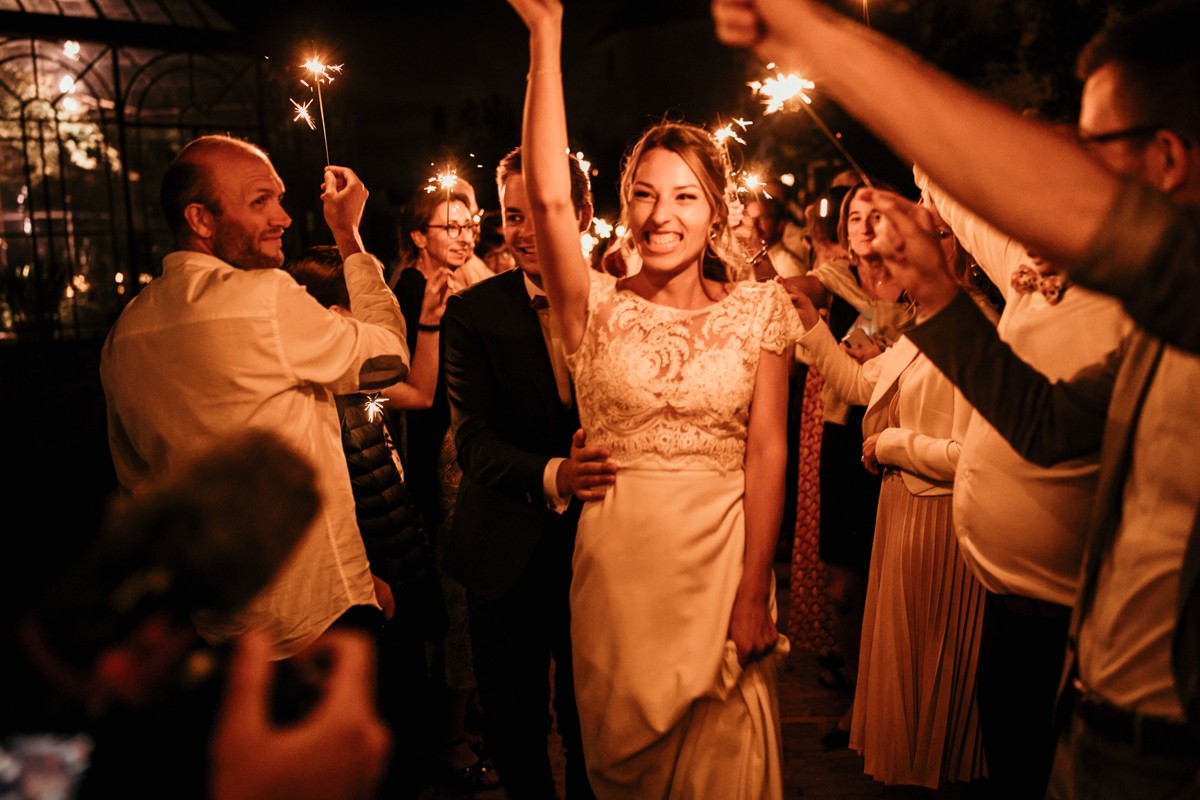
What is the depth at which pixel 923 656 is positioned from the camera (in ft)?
10.9

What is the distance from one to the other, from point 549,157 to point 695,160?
1.69 feet

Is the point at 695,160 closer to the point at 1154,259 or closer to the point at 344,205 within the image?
the point at 344,205

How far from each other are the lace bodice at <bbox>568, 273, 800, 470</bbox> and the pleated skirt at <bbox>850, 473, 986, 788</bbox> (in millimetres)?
1159

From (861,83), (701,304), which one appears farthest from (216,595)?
(701,304)

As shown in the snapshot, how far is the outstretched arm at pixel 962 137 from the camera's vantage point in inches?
41.3

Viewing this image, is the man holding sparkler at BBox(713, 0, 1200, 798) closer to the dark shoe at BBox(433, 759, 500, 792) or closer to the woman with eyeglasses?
the woman with eyeglasses

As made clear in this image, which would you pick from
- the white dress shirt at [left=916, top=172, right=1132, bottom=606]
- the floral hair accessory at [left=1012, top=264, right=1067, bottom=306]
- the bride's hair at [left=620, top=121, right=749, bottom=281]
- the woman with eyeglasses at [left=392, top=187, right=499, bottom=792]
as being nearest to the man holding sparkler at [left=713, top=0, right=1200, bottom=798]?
the white dress shirt at [left=916, top=172, right=1132, bottom=606]

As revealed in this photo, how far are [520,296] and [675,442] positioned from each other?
0.93m

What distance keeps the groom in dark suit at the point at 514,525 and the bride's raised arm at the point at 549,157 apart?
589mm

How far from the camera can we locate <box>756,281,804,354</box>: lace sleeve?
252 cm

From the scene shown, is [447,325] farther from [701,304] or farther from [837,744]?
[837,744]

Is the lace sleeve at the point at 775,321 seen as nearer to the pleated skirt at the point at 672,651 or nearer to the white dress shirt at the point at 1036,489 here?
the pleated skirt at the point at 672,651

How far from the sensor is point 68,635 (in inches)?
42.1

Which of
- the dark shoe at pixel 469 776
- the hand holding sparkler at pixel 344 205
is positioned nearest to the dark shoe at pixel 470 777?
the dark shoe at pixel 469 776
